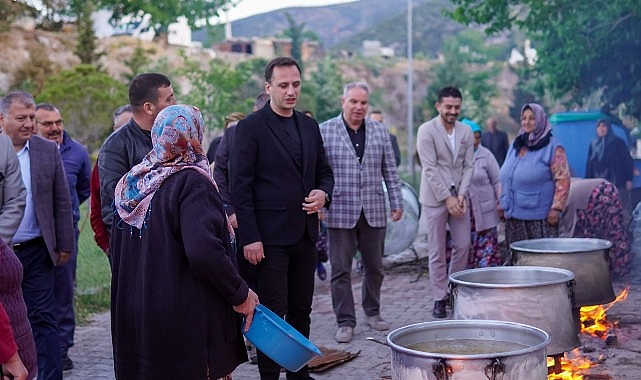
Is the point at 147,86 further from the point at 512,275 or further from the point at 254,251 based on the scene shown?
the point at 512,275

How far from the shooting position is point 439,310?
7.93m

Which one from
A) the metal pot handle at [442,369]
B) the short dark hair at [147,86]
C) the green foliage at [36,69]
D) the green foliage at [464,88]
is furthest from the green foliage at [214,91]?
the metal pot handle at [442,369]

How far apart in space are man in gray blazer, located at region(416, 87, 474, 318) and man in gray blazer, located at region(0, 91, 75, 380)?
3.38 metres

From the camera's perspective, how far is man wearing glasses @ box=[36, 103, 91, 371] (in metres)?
6.76

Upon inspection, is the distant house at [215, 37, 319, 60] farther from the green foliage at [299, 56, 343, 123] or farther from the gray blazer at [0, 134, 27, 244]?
the gray blazer at [0, 134, 27, 244]

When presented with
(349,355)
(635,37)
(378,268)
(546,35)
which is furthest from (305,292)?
(546,35)

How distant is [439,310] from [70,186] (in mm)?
3572

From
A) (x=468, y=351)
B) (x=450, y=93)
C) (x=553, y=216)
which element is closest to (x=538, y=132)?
(x=553, y=216)

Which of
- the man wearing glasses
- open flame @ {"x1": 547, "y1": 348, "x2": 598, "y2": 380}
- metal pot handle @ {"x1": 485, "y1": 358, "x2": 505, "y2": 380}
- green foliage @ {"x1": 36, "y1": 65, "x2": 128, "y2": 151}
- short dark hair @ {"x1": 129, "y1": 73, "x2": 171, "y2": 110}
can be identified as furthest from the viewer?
green foliage @ {"x1": 36, "y1": 65, "x2": 128, "y2": 151}

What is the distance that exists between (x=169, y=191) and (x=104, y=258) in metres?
8.52

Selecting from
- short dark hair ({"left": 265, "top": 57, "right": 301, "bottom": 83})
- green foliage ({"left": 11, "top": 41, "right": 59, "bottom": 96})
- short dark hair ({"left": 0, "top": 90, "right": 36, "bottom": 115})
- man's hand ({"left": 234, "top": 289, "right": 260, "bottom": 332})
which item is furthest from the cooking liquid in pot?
green foliage ({"left": 11, "top": 41, "right": 59, "bottom": 96})

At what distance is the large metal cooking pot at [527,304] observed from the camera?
14.7 ft

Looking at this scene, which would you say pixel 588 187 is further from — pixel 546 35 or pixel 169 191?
pixel 169 191

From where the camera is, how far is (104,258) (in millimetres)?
11781
